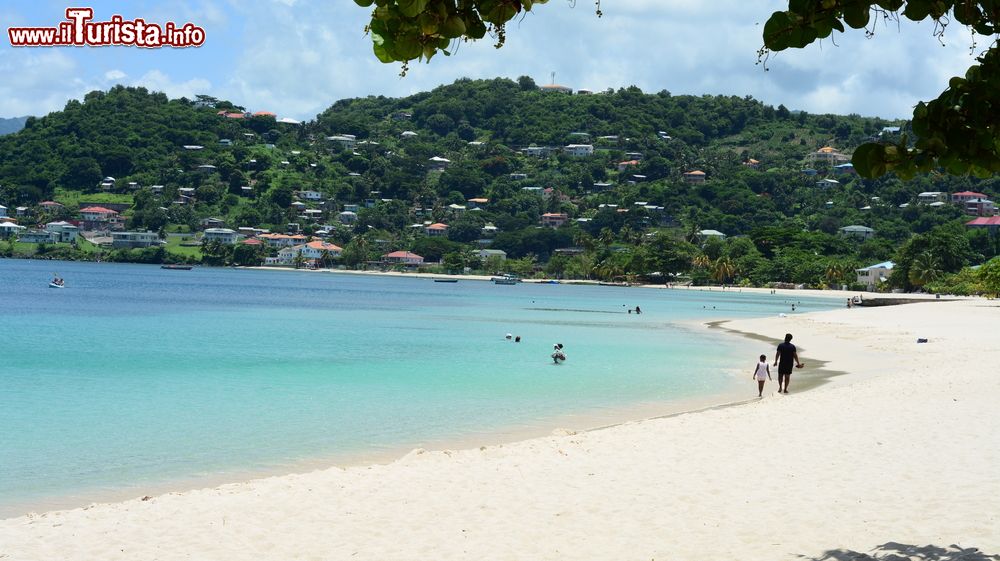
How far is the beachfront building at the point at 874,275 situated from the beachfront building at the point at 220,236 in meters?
114

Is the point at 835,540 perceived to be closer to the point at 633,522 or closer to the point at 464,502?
the point at 633,522

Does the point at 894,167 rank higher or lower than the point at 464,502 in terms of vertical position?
higher

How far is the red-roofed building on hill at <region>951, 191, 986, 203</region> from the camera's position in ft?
560

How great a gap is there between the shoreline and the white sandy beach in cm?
152

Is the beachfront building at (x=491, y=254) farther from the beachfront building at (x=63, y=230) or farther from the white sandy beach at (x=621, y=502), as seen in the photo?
the white sandy beach at (x=621, y=502)

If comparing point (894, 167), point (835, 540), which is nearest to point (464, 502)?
point (835, 540)

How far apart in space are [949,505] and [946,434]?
4631mm

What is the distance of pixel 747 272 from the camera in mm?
136875

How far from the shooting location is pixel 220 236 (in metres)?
182

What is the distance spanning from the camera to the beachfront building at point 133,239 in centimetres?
18112

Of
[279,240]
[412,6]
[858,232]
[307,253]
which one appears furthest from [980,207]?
[412,6]

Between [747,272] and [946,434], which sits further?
[747,272]

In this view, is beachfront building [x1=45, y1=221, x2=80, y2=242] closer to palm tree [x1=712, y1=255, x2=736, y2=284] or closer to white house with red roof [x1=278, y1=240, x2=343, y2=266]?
white house with red roof [x1=278, y1=240, x2=343, y2=266]

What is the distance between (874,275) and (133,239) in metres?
132
